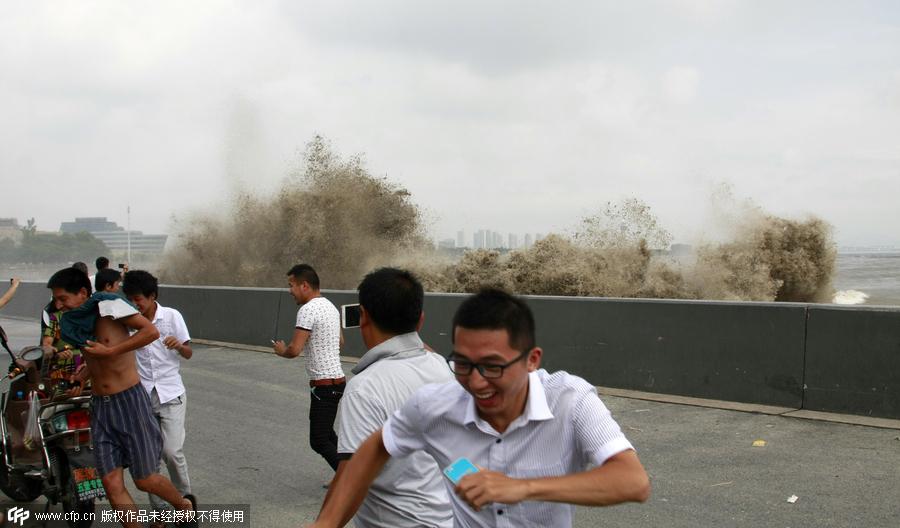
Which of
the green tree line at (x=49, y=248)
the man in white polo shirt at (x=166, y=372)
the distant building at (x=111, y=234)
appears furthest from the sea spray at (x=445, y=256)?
the green tree line at (x=49, y=248)

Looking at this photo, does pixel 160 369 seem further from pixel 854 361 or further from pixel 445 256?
pixel 445 256

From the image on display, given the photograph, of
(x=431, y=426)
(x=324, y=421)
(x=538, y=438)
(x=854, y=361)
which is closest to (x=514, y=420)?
(x=538, y=438)

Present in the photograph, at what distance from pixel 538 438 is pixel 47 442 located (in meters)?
4.53

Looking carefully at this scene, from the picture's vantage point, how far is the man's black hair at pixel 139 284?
6176 mm

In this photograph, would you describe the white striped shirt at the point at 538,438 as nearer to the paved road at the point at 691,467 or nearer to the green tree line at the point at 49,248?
the paved road at the point at 691,467

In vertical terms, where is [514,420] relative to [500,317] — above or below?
below

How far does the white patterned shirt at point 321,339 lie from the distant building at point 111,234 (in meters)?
32.3

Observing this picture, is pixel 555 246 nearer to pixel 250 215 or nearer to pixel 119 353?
pixel 250 215

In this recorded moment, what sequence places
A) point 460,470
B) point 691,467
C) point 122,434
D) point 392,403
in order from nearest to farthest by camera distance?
point 460,470 < point 392,403 < point 122,434 < point 691,467

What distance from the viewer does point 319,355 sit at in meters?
6.52

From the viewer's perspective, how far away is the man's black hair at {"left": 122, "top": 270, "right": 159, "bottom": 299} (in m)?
6.18

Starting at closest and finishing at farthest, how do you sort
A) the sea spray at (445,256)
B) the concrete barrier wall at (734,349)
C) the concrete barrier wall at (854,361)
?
the concrete barrier wall at (854,361) < the concrete barrier wall at (734,349) < the sea spray at (445,256)

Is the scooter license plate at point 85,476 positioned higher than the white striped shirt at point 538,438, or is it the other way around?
the white striped shirt at point 538,438

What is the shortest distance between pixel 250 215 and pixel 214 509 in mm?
25505
